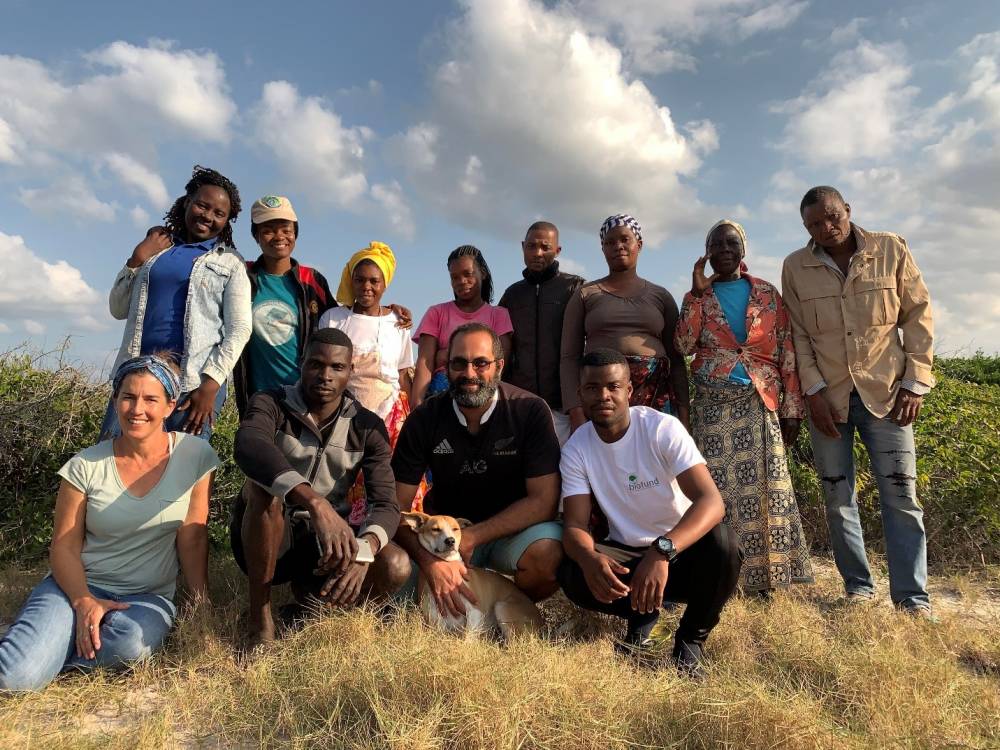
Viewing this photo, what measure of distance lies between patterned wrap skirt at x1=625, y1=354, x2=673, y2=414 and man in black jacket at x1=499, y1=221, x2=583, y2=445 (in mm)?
590

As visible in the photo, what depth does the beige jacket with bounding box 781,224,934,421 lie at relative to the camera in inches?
170

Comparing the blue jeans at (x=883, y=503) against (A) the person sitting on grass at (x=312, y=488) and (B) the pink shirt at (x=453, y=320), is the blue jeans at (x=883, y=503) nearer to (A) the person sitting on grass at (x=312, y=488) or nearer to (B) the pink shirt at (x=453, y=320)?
(B) the pink shirt at (x=453, y=320)

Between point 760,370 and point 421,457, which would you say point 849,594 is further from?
point 421,457

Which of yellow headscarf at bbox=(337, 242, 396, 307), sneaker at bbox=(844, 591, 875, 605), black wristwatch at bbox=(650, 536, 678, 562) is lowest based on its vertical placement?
sneaker at bbox=(844, 591, 875, 605)

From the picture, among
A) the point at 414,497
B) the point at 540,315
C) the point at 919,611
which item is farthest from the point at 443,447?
the point at 919,611

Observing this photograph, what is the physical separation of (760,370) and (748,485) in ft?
2.43

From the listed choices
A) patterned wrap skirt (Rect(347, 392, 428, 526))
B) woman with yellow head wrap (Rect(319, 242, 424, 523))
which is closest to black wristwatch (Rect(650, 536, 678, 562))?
patterned wrap skirt (Rect(347, 392, 428, 526))

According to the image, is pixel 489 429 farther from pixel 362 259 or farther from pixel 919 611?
pixel 919 611

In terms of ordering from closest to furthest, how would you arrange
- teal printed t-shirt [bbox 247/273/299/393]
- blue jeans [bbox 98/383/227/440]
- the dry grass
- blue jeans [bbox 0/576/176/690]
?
the dry grass → blue jeans [bbox 0/576/176/690] → blue jeans [bbox 98/383/227/440] → teal printed t-shirt [bbox 247/273/299/393]

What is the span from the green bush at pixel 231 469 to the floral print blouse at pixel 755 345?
1.54 meters

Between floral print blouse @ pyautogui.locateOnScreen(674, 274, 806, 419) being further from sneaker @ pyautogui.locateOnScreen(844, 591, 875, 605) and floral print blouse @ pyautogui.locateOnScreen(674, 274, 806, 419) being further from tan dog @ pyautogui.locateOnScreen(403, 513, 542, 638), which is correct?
tan dog @ pyautogui.locateOnScreen(403, 513, 542, 638)

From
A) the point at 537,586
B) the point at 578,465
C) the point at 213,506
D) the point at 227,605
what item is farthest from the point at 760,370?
the point at 213,506

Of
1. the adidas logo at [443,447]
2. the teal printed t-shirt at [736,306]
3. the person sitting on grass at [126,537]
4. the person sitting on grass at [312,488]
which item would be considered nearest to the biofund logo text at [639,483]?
the adidas logo at [443,447]

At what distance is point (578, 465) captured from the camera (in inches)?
150
